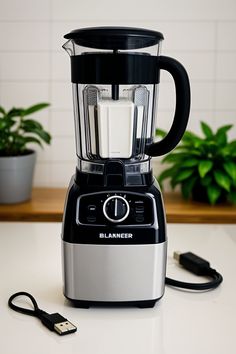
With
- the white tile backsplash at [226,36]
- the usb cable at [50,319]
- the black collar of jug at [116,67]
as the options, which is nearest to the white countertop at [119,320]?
the usb cable at [50,319]

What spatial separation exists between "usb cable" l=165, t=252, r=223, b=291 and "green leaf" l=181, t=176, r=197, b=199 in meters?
0.87

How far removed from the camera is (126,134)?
3.73ft

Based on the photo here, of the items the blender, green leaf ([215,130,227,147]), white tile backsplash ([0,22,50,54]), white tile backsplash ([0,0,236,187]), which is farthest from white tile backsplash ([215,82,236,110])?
the blender

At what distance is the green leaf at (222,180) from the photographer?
221cm

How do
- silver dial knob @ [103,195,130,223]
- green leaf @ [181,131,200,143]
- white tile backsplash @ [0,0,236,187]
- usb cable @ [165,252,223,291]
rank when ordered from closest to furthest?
silver dial knob @ [103,195,130,223], usb cable @ [165,252,223,291], green leaf @ [181,131,200,143], white tile backsplash @ [0,0,236,187]

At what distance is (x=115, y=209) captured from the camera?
1.12m

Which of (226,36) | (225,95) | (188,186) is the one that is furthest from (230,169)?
(226,36)

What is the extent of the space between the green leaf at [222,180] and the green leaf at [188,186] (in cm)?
8

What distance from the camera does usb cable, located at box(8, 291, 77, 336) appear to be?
1064mm

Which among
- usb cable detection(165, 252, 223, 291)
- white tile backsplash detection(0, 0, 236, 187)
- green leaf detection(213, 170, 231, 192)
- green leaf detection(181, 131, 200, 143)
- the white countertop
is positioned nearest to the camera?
the white countertop

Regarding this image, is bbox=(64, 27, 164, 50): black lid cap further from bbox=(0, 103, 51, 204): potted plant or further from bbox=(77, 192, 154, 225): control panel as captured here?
bbox=(0, 103, 51, 204): potted plant

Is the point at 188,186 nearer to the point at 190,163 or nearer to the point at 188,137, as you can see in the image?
the point at 190,163

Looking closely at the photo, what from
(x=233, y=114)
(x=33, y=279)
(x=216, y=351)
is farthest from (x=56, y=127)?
(x=216, y=351)

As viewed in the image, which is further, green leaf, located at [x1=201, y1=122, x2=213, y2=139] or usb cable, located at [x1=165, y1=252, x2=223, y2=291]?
green leaf, located at [x1=201, y1=122, x2=213, y2=139]
